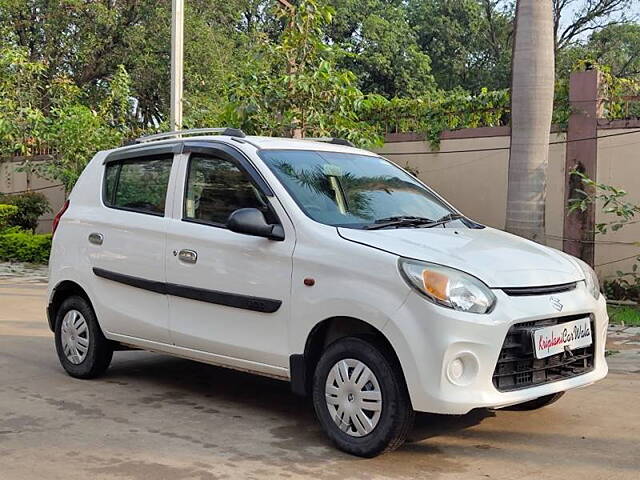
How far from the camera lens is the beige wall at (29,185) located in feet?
73.6

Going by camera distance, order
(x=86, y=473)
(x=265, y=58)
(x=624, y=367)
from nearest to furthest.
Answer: (x=86, y=473), (x=624, y=367), (x=265, y=58)

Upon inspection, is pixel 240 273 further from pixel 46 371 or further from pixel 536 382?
pixel 46 371

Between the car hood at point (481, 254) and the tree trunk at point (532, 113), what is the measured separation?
3946 mm

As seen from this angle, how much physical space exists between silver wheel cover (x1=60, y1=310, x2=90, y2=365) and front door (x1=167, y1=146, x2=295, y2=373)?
114 centimetres

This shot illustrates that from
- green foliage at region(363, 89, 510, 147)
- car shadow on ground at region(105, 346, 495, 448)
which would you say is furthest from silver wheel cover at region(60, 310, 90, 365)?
green foliage at region(363, 89, 510, 147)

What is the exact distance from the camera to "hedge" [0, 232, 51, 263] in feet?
57.5

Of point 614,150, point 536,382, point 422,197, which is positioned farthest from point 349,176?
point 614,150

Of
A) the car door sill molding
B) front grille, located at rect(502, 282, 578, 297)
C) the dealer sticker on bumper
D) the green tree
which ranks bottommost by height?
the dealer sticker on bumper

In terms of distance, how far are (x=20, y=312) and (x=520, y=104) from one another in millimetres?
6361

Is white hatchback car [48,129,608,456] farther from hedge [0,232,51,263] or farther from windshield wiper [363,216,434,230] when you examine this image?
hedge [0,232,51,263]

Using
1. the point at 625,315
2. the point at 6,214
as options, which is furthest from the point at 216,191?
the point at 6,214

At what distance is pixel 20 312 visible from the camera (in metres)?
10.2

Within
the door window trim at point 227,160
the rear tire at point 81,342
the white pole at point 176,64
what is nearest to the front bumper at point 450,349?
the door window trim at point 227,160

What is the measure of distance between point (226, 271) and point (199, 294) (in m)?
0.30
